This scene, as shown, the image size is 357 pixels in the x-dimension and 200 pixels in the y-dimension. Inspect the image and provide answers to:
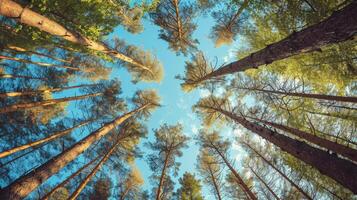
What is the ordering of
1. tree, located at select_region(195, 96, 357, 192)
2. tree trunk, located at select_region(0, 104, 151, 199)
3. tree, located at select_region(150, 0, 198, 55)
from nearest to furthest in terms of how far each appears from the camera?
tree, located at select_region(195, 96, 357, 192)
tree trunk, located at select_region(0, 104, 151, 199)
tree, located at select_region(150, 0, 198, 55)

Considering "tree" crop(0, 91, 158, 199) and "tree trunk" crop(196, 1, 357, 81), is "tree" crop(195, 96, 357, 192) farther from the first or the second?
"tree" crop(0, 91, 158, 199)

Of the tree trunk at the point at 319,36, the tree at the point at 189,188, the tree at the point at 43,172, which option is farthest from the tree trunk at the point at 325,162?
the tree at the point at 189,188

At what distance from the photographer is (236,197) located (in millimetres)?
11312

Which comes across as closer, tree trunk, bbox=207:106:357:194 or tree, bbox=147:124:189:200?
tree trunk, bbox=207:106:357:194

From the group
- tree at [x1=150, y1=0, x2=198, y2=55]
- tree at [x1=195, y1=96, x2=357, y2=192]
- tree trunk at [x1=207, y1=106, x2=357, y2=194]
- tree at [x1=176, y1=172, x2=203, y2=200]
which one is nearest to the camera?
tree trunk at [x1=207, y1=106, x2=357, y2=194]

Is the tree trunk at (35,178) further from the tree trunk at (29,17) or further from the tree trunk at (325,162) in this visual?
the tree trunk at (325,162)

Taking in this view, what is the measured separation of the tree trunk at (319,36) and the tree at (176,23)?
546 centimetres

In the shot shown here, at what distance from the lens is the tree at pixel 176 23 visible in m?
10.7

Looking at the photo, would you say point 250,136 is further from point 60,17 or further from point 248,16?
point 60,17

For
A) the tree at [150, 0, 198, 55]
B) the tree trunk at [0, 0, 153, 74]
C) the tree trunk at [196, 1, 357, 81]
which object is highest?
the tree at [150, 0, 198, 55]

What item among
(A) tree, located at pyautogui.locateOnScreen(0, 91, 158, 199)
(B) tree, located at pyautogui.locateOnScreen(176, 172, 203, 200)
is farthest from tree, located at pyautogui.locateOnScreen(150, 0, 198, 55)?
(B) tree, located at pyautogui.locateOnScreen(176, 172, 203, 200)

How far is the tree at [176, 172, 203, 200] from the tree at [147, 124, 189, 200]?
Result: 2.88 ft

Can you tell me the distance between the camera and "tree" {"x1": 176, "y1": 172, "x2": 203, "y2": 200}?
12923mm

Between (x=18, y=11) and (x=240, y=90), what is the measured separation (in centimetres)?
1091
